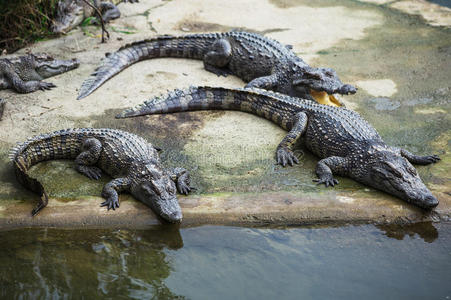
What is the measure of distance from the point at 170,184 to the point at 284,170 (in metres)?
1.09

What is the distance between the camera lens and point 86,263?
131 inches

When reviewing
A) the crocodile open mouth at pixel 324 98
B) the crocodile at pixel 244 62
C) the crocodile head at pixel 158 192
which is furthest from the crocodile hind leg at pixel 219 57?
the crocodile head at pixel 158 192

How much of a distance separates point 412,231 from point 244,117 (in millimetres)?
2261

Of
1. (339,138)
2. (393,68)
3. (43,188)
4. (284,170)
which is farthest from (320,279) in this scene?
(393,68)

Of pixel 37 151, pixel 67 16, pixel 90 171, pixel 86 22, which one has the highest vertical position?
pixel 67 16

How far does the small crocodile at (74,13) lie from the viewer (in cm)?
737

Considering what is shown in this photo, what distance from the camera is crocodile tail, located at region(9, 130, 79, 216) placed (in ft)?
12.8

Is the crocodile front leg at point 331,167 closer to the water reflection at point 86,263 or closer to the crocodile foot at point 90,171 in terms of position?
the water reflection at point 86,263

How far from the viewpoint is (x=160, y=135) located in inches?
191

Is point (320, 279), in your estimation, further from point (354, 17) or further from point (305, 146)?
point (354, 17)

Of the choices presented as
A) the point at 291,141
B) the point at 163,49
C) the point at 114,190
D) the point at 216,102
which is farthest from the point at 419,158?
the point at 163,49

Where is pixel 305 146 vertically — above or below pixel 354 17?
below

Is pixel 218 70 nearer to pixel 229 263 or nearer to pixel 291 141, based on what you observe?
pixel 291 141

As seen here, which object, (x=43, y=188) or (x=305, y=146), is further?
(x=305, y=146)
